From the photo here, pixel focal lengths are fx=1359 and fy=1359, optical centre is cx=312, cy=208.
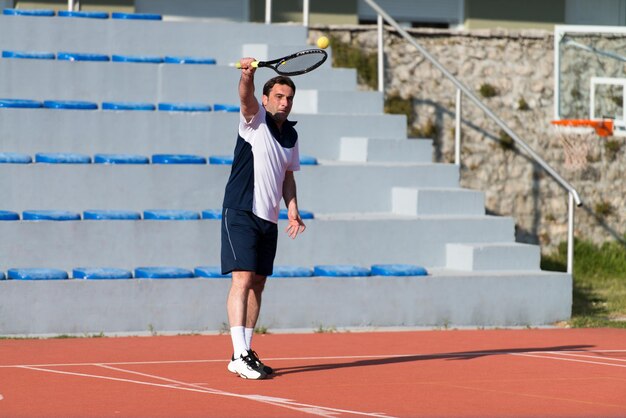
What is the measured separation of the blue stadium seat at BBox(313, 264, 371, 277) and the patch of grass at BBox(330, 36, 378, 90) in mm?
4948

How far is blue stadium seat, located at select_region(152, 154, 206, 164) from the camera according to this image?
13555mm

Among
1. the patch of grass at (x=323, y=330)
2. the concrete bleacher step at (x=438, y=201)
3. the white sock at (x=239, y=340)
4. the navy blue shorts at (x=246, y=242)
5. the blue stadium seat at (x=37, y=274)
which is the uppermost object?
the concrete bleacher step at (x=438, y=201)

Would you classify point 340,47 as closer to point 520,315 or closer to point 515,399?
point 520,315

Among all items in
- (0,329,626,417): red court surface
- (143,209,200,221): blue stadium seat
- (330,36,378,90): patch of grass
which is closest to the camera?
(0,329,626,417): red court surface

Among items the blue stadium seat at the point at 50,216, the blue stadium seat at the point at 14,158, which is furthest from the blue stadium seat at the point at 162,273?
the blue stadium seat at the point at 14,158

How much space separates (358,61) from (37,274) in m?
6.70

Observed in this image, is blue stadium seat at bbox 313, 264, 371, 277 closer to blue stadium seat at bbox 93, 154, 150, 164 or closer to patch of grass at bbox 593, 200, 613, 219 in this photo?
blue stadium seat at bbox 93, 154, 150, 164

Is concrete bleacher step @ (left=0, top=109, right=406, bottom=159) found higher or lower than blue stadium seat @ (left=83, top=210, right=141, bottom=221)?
higher

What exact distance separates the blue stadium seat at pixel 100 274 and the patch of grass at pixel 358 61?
6.02 metres

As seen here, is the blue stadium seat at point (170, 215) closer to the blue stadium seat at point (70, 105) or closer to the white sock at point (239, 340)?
the blue stadium seat at point (70, 105)

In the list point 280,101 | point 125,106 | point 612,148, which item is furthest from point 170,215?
point 612,148

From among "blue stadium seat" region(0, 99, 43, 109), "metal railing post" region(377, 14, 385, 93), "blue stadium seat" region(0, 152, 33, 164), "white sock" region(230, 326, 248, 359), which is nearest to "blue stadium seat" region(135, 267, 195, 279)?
"blue stadium seat" region(0, 152, 33, 164)

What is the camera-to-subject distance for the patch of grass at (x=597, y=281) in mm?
13398

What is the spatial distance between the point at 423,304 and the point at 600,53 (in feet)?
16.8
